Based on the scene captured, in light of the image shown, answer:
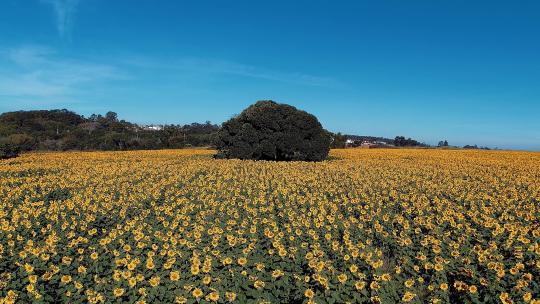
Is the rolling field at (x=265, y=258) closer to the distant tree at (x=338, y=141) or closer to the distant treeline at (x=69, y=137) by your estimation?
the distant treeline at (x=69, y=137)

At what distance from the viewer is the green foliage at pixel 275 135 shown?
30.6 metres

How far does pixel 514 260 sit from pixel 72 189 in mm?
14085

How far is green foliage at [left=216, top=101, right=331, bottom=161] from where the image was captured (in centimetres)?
3056

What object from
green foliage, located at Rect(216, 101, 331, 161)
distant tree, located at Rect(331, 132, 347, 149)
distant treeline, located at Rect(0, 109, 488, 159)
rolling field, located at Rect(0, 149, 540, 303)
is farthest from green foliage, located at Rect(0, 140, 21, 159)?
distant tree, located at Rect(331, 132, 347, 149)

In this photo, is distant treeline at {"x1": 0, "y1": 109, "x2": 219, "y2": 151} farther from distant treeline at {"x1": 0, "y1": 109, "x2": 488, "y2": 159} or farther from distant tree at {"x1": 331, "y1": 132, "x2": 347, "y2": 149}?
distant tree at {"x1": 331, "y1": 132, "x2": 347, "y2": 149}

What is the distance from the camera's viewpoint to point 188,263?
6.82 meters

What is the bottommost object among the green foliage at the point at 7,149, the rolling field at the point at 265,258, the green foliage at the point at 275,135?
the rolling field at the point at 265,258

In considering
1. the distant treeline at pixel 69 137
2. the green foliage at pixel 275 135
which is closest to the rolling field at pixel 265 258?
the green foliage at pixel 275 135

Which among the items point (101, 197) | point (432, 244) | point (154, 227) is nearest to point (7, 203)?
point (101, 197)

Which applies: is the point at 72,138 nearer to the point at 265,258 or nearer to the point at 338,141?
the point at 338,141

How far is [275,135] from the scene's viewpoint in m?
30.6

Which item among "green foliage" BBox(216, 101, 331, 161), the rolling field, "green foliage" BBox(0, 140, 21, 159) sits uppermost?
"green foliage" BBox(216, 101, 331, 161)

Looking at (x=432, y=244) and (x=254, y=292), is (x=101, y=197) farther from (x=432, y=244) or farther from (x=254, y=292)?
(x=432, y=244)

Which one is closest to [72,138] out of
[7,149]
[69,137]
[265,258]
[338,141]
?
[69,137]
